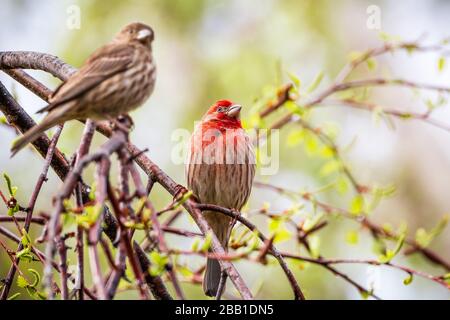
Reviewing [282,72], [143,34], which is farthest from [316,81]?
[282,72]

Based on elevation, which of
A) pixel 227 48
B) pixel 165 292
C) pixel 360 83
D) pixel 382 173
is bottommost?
pixel 165 292

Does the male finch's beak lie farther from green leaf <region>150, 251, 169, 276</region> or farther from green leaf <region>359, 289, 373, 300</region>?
green leaf <region>359, 289, 373, 300</region>

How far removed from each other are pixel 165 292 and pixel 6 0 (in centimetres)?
840

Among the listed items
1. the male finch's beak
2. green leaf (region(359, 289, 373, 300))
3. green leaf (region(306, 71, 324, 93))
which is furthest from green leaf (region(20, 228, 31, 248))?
green leaf (region(306, 71, 324, 93))

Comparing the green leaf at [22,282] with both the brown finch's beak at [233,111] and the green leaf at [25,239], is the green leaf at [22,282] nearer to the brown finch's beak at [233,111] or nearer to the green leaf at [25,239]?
the green leaf at [25,239]

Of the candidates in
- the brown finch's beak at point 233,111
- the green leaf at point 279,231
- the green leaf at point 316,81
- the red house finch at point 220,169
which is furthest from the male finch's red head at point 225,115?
the green leaf at point 279,231

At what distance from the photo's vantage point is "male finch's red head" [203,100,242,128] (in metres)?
5.33

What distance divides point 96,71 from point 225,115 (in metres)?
2.52

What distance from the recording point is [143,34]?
3.12 metres

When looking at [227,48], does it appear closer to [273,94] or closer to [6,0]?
[6,0]

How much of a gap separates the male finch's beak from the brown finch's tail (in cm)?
61

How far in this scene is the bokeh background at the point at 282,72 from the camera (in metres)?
8.42

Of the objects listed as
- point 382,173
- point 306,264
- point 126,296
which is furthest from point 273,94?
point 382,173

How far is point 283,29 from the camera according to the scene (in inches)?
389
